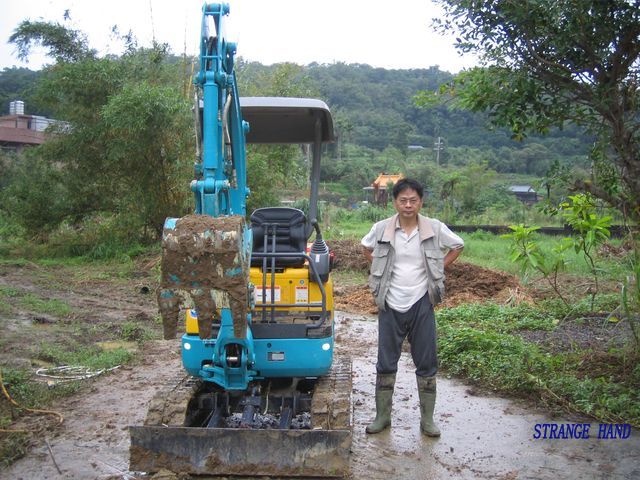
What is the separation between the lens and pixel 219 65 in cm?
433

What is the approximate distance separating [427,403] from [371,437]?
1.62ft

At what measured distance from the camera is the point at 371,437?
508cm

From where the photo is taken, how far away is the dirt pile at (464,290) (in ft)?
36.0

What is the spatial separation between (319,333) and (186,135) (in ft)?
39.5

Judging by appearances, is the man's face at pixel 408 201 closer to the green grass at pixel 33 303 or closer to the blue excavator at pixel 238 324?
the blue excavator at pixel 238 324

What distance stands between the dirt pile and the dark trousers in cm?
570

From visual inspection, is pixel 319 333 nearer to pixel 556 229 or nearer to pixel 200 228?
pixel 200 228

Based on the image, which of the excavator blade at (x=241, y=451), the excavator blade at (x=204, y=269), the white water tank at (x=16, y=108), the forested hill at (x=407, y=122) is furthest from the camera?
the forested hill at (x=407, y=122)

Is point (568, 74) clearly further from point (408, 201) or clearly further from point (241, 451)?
point (241, 451)

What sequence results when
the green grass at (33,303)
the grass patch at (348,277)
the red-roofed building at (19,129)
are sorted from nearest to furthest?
1. the green grass at (33,303)
2. the grass patch at (348,277)
3. the red-roofed building at (19,129)

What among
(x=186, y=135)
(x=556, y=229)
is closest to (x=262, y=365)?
(x=186, y=135)

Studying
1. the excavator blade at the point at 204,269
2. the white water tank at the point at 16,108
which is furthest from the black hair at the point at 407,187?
the white water tank at the point at 16,108

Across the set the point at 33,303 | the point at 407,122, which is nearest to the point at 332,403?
the point at 33,303

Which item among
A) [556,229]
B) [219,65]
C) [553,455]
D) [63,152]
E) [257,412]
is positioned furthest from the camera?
[556,229]
